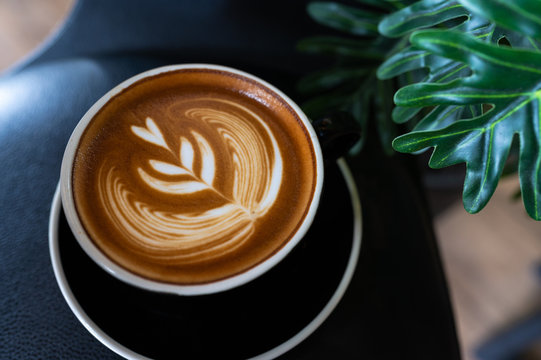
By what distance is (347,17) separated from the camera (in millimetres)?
737

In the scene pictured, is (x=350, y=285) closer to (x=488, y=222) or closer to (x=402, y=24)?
(x=402, y=24)

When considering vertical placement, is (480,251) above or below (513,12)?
below

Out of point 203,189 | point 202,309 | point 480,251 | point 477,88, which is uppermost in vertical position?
point 477,88

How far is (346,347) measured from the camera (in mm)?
621

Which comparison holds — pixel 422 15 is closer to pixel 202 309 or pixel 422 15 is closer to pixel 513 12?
pixel 513 12

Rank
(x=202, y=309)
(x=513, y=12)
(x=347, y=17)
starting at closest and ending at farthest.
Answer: (x=513, y=12)
(x=202, y=309)
(x=347, y=17)

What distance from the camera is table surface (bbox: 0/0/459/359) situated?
0.58 metres

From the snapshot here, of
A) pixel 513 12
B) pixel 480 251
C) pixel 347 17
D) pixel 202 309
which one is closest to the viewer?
pixel 513 12

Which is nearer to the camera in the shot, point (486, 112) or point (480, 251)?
point (486, 112)

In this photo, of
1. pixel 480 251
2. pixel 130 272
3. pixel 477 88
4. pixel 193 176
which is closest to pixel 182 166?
pixel 193 176

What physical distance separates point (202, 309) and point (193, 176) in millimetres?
151

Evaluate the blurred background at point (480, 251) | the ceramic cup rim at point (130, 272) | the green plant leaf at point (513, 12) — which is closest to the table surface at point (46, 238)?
the ceramic cup rim at point (130, 272)

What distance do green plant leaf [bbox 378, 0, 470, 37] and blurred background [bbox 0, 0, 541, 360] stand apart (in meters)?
0.79

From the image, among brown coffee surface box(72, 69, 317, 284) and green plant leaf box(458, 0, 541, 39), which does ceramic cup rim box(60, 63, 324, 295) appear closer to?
brown coffee surface box(72, 69, 317, 284)
